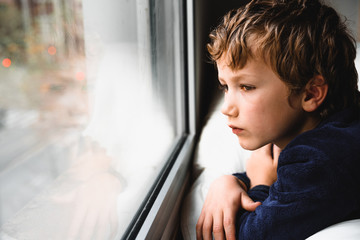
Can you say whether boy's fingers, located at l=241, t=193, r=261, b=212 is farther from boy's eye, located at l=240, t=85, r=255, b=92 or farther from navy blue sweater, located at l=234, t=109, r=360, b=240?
boy's eye, located at l=240, t=85, r=255, b=92

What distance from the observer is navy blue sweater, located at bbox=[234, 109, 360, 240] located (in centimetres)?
53

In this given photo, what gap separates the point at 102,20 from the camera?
66cm

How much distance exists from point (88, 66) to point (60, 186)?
0.25 meters

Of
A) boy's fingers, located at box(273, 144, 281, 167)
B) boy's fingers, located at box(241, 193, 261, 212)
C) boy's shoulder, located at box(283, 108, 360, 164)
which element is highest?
boy's shoulder, located at box(283, 108, 360, 164)

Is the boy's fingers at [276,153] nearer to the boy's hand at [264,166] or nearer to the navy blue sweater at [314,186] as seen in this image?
the boy's hand at [264,166]

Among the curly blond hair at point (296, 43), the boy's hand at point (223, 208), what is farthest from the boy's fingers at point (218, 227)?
the curly blond hair at point (296, 43)

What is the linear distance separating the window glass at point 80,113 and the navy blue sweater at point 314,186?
0.31 metres

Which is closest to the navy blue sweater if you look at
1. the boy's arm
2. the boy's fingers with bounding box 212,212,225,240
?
the boy's arm

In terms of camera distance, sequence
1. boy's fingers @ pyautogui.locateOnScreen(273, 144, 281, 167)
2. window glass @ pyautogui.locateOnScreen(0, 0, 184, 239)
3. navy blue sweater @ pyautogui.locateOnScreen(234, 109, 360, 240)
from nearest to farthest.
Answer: window glass @ pyautogui.locateOnScreen(0, 0, 184, 239) < navy blue sweater @ pyautogui.locateOnScreen(234, 109, 360, 240) < boy's fingers @ pyautogui.locateOnScreen(273, 144, 281, 167)

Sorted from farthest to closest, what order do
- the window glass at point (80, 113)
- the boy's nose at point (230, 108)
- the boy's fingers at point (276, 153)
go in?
the boy's fingers at point (276, 153) < the boy's nose at point (230, 108) < the window glass at point (80, 113)

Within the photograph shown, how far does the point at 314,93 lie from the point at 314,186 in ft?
0.63

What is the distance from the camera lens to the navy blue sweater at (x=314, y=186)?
0.53 metres

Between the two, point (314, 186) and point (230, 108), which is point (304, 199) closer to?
point (314, 186)

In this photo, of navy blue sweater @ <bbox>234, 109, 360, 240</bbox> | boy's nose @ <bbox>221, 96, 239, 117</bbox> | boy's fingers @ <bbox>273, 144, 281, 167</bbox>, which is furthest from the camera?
boy's fingers @ <bbox>273, 144, 281, 167</bbox>
